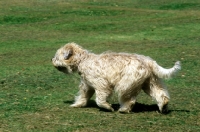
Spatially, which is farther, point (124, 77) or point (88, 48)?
point (88, 48)

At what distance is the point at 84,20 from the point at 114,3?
24.9 ft

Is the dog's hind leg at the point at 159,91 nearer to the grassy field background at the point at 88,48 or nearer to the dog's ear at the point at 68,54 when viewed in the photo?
the grassy field background at the point at 88,48

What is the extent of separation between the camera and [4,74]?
12469 millimetres

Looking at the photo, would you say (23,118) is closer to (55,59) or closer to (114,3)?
(55,59)

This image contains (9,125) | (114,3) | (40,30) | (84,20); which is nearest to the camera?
(9,125)

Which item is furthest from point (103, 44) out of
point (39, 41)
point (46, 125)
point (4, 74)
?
point (46, 125)

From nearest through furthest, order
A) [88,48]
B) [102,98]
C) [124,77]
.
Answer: [124,77] < [102,98] < [88,48]

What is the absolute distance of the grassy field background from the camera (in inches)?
331

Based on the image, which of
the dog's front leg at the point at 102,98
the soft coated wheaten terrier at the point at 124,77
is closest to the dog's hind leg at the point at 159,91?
the soft coated wheaten terrier at the point at 124,77

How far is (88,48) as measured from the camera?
17.0 metres

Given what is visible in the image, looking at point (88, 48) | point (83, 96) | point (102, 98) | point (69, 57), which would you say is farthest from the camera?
point (88, 48)

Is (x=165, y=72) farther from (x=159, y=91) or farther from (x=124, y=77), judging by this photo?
(x=124, y=77)

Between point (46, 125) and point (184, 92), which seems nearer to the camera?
point (46, 125)

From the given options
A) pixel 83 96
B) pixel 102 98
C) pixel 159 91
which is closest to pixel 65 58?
pixel 83 96
